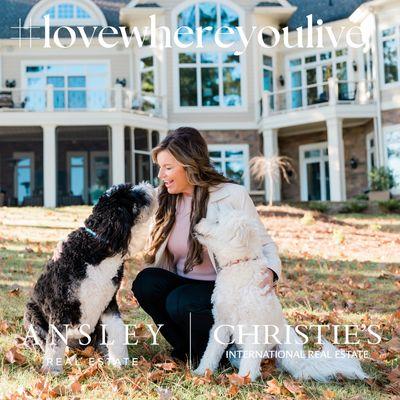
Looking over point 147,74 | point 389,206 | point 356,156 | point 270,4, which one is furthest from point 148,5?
point 389,206

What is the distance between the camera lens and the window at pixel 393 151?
55.0ft

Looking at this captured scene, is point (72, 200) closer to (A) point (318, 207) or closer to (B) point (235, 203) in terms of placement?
(A) point (318, 207)

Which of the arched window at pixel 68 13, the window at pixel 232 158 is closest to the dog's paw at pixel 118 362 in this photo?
the window at pixel 232 158

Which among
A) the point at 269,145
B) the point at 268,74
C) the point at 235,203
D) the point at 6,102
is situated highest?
the point at 268,74

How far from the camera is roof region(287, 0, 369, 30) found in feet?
62.5

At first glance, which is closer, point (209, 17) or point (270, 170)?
point (270, 170)

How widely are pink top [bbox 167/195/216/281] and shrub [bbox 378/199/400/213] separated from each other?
11937 mm

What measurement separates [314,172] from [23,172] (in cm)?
1050

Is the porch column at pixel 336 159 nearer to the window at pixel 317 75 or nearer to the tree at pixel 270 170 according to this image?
the window at pixel 317 75

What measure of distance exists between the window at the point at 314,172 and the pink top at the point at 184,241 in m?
16.1

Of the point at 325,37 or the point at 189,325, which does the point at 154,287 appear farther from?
the point at 325,37

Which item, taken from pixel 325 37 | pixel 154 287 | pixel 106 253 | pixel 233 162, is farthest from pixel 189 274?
pixel 325 37

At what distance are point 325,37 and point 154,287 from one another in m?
17.2

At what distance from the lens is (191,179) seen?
3.41m
